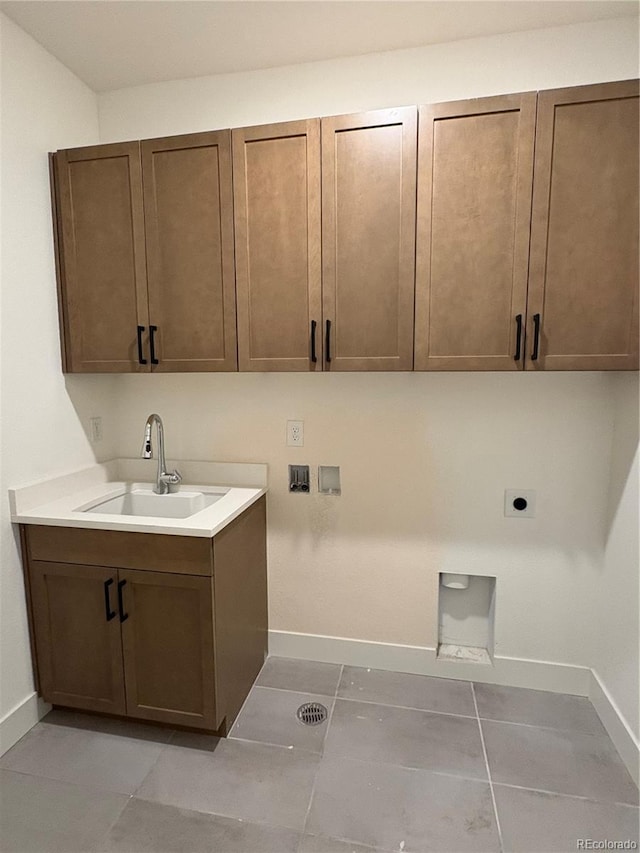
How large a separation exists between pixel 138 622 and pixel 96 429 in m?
0.94

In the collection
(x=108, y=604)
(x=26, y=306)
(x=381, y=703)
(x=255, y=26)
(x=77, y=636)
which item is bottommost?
(x=381, y=703)

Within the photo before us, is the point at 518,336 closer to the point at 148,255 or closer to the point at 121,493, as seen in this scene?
the point at 148,255

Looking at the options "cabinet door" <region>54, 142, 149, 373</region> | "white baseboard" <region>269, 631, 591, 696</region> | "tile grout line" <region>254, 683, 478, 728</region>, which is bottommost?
"tile grout line" <region>254, 683, 478, 728</region>

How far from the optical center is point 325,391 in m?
2.06

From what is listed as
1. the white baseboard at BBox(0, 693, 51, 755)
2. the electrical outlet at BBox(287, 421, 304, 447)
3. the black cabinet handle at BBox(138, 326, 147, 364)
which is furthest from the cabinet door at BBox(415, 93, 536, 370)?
the white baseboard at BBox(0, 693, 51, 755)

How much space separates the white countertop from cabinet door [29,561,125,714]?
0.20 metres

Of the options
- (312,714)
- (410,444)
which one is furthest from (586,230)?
(312,714)

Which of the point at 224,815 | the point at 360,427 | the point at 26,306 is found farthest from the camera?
the point at 360,427

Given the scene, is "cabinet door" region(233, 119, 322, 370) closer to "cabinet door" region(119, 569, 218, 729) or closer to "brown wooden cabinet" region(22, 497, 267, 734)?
"brown wooden cabinet" region(22, 497, 267, 734)

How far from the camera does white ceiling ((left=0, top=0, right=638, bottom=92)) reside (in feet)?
5.21

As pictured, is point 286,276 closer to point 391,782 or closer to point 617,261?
point 617,261

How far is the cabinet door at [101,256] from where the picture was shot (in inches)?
70.6

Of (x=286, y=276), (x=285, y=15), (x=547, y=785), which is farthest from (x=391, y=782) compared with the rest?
(x=285, y=15)

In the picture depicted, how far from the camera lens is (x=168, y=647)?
Result: 1673 mm
